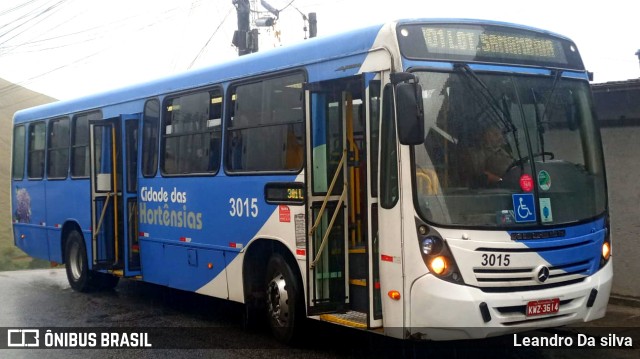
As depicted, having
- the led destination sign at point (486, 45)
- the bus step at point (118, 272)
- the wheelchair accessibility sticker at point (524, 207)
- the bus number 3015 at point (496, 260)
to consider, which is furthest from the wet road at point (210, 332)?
the led destination sign at point (486, 45)

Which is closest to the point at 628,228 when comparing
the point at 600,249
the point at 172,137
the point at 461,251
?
the point at 600,249

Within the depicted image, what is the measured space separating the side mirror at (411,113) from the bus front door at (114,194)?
572 cm

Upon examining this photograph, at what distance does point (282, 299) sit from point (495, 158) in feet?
9.25

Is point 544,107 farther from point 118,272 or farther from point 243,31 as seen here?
point 243,31

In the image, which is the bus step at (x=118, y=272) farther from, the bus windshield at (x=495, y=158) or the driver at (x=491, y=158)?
the driver at (x=491, y=158)

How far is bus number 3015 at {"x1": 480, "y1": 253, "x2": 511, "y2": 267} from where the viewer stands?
613cm

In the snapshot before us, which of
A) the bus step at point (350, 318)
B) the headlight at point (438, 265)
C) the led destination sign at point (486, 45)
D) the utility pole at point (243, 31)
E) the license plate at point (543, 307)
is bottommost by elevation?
the bus step at point (350, 318)

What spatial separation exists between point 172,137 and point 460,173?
4829 mm

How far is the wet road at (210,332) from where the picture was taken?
753 cm

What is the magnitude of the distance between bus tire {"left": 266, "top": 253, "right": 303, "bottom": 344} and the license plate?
96.6 inches

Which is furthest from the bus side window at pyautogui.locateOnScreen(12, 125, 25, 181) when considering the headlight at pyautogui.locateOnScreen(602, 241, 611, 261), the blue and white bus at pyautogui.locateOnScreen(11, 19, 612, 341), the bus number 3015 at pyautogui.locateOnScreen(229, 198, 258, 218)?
the headlight at pyautogui.locateOnScreen(602, 241, 611, 261)

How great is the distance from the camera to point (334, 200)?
7.25 metres

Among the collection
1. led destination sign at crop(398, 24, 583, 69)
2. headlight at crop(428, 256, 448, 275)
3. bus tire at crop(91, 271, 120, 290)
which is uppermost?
led destination sign at crop(398, 24, 583, 69)

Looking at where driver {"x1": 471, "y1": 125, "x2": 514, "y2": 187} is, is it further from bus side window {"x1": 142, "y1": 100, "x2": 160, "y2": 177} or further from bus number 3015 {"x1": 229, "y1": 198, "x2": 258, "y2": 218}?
bus side window {"x1": 142, "y1": 100, "x2": 160, "y2": 177}
